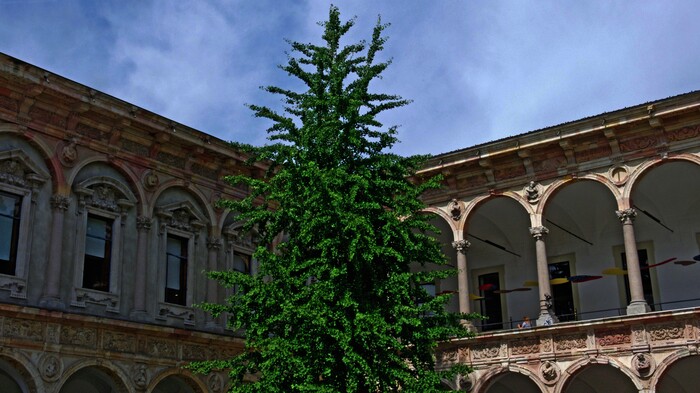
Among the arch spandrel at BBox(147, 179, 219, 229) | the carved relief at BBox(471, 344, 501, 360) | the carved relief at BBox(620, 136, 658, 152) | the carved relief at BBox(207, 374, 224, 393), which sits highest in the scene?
the carved relief at BBox(620, 136, 658, 152)

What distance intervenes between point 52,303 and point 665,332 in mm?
12969

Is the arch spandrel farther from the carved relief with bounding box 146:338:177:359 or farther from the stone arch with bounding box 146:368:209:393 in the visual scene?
the stone arch with bounding box 146:368:209:393

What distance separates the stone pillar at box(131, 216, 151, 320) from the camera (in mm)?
18844

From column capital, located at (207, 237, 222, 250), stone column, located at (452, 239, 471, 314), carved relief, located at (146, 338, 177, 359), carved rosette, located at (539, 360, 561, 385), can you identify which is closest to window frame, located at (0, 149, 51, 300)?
carved relief, located at (146, 338, 177, 359)

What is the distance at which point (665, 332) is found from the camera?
18.5m

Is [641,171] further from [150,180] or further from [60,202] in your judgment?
[60,202]

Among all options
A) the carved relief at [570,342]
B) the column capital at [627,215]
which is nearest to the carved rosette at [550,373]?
the carved relief at [570,342]

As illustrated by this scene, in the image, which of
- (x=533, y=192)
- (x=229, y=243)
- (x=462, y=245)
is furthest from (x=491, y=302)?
(x=229, y=243)

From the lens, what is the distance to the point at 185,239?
20.9 metres

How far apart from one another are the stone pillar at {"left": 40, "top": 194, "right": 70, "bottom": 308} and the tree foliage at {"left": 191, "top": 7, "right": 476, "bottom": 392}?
12.6 ft

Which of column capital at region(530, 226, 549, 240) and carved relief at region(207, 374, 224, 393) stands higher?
column capital at region(530, 226, 549, 240)

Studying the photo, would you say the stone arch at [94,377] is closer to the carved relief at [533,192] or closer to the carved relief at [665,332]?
the carved relief at [533,192]

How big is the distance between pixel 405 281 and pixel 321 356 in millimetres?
1952

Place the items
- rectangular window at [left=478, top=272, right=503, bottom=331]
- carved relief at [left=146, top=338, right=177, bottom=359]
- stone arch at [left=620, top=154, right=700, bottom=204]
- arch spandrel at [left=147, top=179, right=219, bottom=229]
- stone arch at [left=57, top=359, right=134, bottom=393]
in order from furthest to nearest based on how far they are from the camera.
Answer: rectangular window at [left=478, top=272, right=503, bottom=331]
arch spandrel at [left=147, top=179, right=219, bottom=229]
stone arch at [left=620, top=154, right=700, bottom=204]
carved relief at [left=146, top=338, right=177, bottom=359]
stone arch at [left=57, top=359, right=134, bottom=393]
